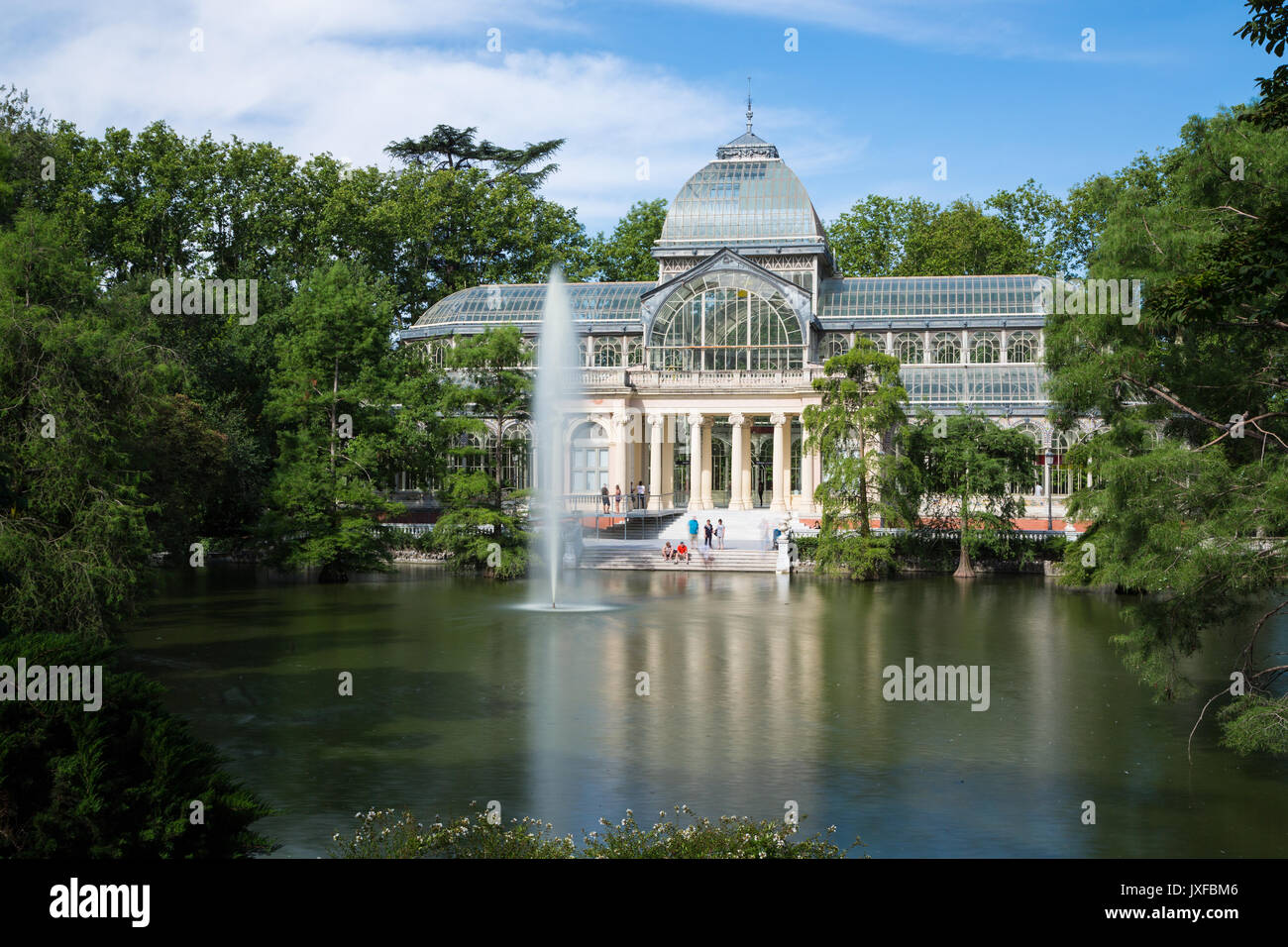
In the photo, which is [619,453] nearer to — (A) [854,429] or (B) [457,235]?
(A) [854,429]

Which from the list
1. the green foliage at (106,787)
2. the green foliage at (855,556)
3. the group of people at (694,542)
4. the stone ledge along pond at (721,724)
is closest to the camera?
the green foliage at (106,787)

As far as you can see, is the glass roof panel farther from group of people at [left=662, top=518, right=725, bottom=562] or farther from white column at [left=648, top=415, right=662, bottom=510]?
group of people at [left=662, top=518, right=725, bottom=562]

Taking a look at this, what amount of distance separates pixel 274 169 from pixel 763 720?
59.6m

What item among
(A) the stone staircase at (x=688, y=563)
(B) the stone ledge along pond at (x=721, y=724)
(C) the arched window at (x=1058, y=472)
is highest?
(C) the arched window at (x=1058, y=472)

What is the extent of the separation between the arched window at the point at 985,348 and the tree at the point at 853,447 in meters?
17.7

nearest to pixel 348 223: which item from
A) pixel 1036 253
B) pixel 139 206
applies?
pixel 139 206

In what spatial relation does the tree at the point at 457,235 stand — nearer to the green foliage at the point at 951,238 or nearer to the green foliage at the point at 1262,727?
the green foliage at the point at 951,238

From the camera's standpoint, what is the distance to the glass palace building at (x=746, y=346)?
62719mm

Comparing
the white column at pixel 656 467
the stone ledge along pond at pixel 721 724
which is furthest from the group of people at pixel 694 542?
the stone ledge along pond at pixel 721 724

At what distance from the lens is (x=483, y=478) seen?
46.5 meters

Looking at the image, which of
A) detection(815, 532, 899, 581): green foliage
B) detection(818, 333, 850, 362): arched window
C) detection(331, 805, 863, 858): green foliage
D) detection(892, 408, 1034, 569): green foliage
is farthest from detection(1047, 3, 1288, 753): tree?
detection(818, 333, 850, 362): arched window

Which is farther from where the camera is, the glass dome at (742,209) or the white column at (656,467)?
the glass dome at (742,209)

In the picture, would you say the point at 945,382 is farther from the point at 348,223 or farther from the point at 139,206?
the point at 139,206

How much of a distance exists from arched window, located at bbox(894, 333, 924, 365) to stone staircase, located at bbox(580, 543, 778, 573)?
18.9 metres
